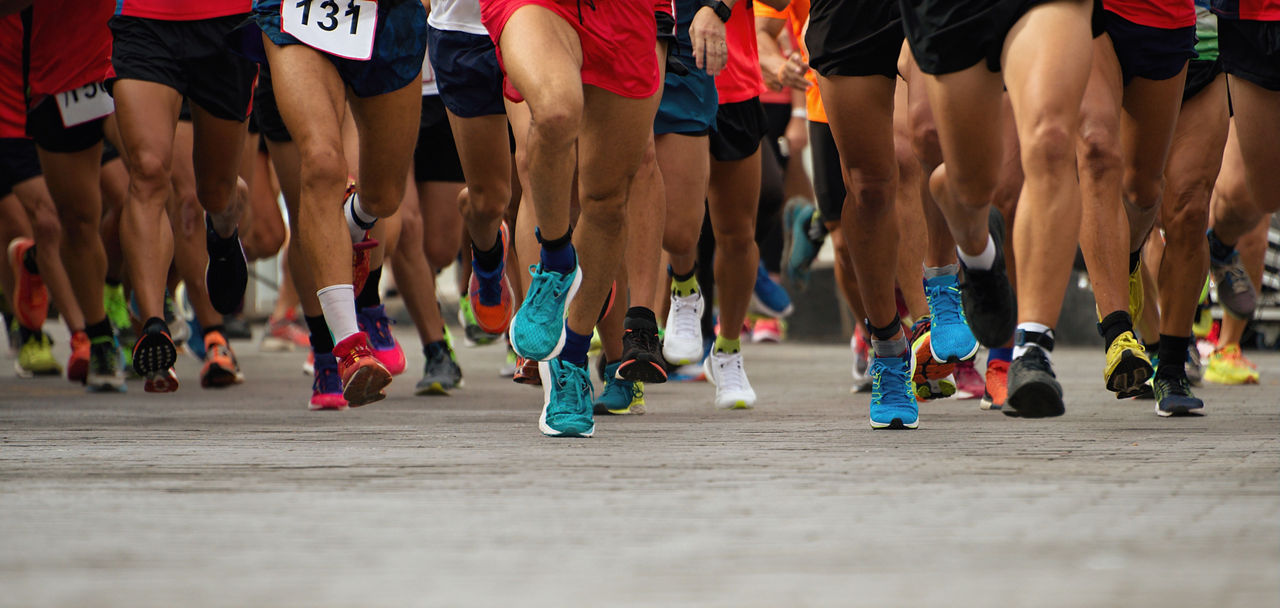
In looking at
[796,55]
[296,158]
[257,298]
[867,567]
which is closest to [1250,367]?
[796,55]

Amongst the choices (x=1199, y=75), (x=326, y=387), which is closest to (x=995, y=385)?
(x=1199, y=75)

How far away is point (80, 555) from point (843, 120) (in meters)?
2.92

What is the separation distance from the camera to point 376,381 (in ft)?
13.7

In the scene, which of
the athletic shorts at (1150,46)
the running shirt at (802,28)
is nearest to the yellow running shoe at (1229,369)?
the running shirt at (802,28)

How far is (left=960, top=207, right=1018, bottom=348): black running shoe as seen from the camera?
3982mm

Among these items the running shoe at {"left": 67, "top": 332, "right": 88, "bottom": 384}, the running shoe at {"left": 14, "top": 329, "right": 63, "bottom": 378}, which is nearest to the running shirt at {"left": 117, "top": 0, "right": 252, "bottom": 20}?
the running shoe at {"left": 67, "top": 332, "right": 88, "bottom": 384}

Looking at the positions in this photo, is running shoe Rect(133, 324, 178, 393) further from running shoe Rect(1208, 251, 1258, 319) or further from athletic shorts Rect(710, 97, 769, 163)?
running shoe Rect(1208, 251, 1258, 319)

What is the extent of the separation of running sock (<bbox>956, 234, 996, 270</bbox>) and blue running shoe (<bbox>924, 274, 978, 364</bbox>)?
0.32m

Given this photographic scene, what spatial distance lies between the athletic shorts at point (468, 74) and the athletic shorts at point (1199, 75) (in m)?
2.50

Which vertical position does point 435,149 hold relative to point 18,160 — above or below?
above

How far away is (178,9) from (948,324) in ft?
10.9

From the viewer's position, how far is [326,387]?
5406 mm

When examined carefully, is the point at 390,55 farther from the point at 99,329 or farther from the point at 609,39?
the point at 99,329

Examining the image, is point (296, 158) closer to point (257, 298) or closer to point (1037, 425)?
point (1037, 425)
